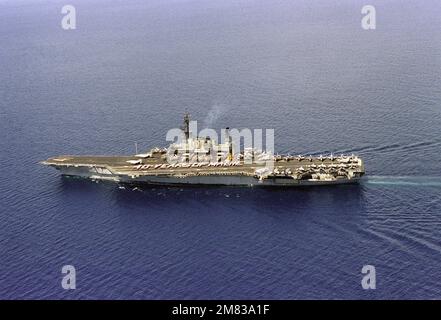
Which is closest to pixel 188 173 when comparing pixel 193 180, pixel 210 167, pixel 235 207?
pixel 193 180

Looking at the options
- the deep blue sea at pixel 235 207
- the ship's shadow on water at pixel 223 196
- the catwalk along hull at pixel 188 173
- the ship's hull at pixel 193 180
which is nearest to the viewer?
the deep blue sea at pixel 235 207

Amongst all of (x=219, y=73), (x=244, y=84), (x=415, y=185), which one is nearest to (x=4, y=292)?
(x=415, y=185)

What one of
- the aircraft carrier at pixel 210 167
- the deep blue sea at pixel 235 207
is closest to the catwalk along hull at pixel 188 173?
the aircraft carrier at pixel 210 167

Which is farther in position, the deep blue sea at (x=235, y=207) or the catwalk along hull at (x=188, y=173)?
the catwalk along hull at (x=188, y=173)

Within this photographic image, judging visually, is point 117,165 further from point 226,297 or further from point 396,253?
point 396,253

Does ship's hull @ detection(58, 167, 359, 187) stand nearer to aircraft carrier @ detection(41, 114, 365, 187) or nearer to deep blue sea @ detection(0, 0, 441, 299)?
aircraft carrier @ detection(41, 114, 365, 187)

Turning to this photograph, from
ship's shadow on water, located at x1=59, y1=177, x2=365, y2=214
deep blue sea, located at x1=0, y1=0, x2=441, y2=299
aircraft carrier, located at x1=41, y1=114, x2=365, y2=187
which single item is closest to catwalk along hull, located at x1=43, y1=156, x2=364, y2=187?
aircraft carrier, located at x1=41, y1=114, x2=365, y2=187

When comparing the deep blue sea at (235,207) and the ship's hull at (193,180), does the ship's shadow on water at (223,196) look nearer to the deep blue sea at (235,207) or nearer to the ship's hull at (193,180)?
the deep blue sea at (235,207)
